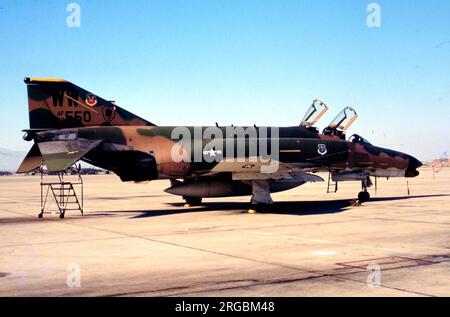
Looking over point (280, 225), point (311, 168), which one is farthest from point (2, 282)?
point (311, 168)

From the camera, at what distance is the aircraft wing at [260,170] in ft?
56.9

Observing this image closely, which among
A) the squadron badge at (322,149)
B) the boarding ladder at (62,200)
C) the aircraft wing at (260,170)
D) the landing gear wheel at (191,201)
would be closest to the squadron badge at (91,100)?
the boarding ladder at (62,200)

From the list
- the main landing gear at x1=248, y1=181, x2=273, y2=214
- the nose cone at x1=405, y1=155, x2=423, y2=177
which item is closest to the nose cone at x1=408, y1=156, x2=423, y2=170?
the nose cone at x1=405, y1=155, x2=423, y2=177

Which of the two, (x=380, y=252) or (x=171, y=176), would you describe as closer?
(x=380, y=252)

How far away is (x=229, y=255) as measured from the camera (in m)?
9.48

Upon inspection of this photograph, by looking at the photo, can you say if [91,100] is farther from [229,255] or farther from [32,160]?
[229,255]

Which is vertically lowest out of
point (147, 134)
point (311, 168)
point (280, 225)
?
point (280, 225)

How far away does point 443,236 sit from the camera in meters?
11.7

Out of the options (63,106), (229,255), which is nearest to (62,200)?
(63,106)

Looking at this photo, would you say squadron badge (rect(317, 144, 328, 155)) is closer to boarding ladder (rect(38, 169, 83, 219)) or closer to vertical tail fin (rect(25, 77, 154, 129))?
vertical tail fin (rect(25, 77, 154, 129))

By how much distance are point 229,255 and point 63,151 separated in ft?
28.5

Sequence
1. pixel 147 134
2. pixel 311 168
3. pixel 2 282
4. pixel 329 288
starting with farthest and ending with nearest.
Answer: pixel 311 168 < pixel 147 134 < pixel 2 282 < pixel 329 288

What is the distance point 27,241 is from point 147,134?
289 inches
